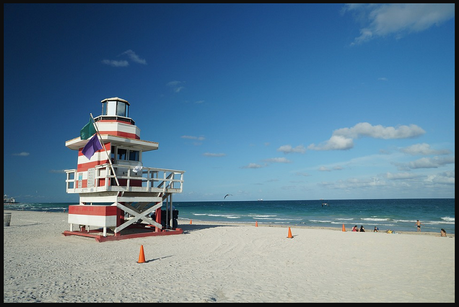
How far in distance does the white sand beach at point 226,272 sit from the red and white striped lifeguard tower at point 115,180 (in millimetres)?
1659

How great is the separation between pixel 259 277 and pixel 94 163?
508 inches

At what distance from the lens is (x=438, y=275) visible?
986 centimetres

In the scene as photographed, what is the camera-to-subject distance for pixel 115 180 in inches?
672

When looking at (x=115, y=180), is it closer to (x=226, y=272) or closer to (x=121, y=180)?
(x=121, y=180)

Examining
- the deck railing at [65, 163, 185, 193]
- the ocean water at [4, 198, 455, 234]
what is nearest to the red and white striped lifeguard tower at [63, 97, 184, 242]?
the deck railing at [65, 163, 185, 193]

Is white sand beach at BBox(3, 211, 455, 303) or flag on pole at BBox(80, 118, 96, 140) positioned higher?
flag on pole at BBox(80, 118, 96, 140)

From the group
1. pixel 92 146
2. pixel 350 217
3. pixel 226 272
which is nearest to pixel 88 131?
pixel 92 146

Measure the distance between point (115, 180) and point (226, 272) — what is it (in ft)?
32.7

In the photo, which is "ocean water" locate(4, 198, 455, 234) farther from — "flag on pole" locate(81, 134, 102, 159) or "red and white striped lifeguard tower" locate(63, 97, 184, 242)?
"flag on pole" locate(81, 134, 102, 159)

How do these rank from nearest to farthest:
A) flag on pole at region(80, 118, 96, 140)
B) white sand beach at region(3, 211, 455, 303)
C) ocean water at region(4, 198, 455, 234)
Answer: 1. white sand beach at region(3, 211, 455, 303)
2. flag on pole at region(80, 118, 96, 140)
3. ocean water at region(4, 198, 455, 234)

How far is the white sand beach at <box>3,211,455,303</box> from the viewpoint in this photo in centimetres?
746

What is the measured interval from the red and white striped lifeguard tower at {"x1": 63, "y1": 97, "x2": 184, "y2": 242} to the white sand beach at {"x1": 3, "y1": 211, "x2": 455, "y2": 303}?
166cm

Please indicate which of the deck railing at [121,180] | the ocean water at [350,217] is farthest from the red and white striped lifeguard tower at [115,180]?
the ocean water at [350,217]
